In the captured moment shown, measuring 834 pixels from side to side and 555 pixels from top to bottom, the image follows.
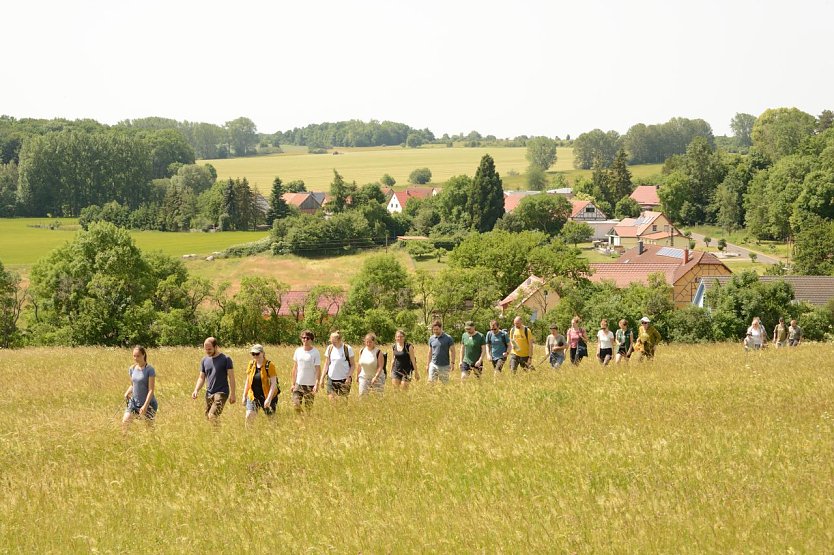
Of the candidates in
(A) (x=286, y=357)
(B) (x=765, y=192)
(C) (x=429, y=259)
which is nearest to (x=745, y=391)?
(A) (x=286, y=357)

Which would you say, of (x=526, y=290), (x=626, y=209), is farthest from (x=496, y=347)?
(x=626, y=209)

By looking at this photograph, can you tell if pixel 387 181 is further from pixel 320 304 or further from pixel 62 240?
pixel 320 304

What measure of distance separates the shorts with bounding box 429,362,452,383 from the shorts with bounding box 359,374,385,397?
167 cm

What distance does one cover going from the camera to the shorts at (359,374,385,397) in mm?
13570

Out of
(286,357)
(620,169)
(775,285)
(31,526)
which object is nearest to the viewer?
(31,526)

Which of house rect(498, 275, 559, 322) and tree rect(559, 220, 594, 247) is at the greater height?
house rect(498, 275, 559, 322)

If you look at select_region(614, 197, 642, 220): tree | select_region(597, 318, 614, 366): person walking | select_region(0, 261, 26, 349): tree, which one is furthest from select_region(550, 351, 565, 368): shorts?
select_region(614, 197, 642, 220): tree

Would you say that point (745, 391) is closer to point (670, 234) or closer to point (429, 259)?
point (429, 259)

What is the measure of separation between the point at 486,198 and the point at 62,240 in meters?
49.1

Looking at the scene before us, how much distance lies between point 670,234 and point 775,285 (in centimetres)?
6773

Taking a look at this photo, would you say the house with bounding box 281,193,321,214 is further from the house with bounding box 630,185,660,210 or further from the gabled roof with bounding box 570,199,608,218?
the house with bounding box 630,185,660,210

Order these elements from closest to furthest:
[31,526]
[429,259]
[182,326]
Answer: [31,526] < [182,326] < [429,259]

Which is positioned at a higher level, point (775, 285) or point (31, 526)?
point (31, 526)

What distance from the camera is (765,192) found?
331ft
